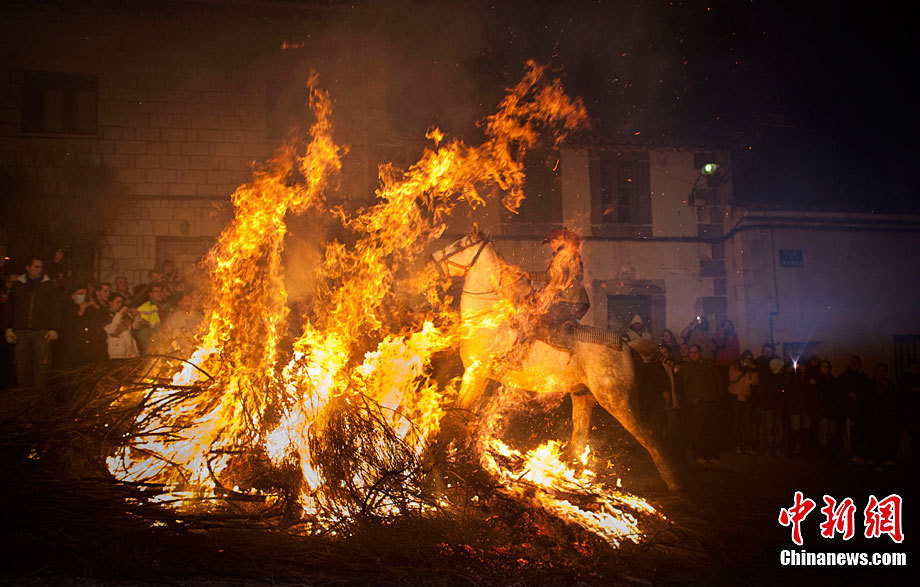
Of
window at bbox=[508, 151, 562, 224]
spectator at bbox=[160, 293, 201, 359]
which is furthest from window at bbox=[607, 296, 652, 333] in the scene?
spectator at bbox=[160, 293, 201, 359]

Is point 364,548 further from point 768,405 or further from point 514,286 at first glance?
point 768,405

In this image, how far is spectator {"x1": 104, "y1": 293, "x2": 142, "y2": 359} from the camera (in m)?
8.02

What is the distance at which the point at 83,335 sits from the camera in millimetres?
7934

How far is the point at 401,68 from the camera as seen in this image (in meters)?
13.0

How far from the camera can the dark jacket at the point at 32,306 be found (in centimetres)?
776

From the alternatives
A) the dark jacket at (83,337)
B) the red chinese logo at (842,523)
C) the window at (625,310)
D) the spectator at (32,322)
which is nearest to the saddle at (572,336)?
the red chinese logo at (842,523)

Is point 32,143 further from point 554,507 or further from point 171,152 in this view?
point 554,507

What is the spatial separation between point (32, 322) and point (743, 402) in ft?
38.1

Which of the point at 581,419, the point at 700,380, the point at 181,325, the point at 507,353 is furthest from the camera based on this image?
the point at 700,380

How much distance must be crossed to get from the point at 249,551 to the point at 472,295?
3078mm

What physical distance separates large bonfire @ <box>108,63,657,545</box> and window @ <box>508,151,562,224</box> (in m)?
8.77

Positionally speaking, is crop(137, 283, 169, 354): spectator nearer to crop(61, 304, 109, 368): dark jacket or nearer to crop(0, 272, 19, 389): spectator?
crop(61, 304, 109, 368): dark jacket

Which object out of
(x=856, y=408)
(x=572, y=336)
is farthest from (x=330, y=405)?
(x=856, y=408)

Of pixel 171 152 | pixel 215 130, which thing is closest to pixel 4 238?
pixel 171 152
